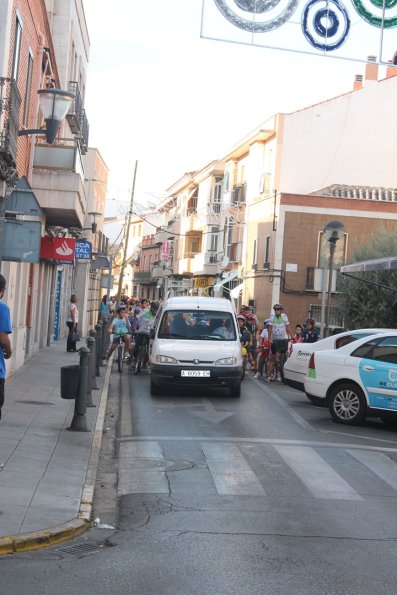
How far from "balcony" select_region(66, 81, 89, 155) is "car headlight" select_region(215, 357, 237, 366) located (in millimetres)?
15413

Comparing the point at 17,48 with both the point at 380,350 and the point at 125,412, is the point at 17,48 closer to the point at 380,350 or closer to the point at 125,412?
the point at 125,412

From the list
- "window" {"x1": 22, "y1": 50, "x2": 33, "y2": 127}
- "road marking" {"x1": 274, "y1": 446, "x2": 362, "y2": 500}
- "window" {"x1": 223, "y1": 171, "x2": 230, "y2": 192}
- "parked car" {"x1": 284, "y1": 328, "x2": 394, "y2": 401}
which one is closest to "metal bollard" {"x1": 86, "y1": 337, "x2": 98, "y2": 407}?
"parked car" {"x1": 284, "y1": 328, "x2": 394, "y2": 401}

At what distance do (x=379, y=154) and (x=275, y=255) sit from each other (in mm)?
8297

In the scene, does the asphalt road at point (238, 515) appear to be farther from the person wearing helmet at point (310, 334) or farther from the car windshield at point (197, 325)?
the person wearing helmet at point (310, 334)

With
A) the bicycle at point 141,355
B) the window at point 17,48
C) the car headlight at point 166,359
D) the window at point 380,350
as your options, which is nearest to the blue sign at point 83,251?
the bicycle at point 141,355

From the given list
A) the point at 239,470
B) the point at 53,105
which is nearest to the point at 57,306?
the point at 53,105

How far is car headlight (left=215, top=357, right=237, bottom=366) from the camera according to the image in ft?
59.4

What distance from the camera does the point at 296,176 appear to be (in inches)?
1775

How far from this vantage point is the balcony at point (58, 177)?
23.3m

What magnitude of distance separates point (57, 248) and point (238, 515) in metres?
17.3

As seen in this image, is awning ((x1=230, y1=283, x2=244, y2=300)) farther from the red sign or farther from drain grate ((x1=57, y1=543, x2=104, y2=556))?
drain grate ((x1=57, y1=543, x2=104, y2=556))

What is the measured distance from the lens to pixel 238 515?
8445 mm

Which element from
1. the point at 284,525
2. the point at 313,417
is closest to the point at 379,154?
the point at 313,417

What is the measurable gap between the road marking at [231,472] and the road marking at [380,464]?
1.52 meters
